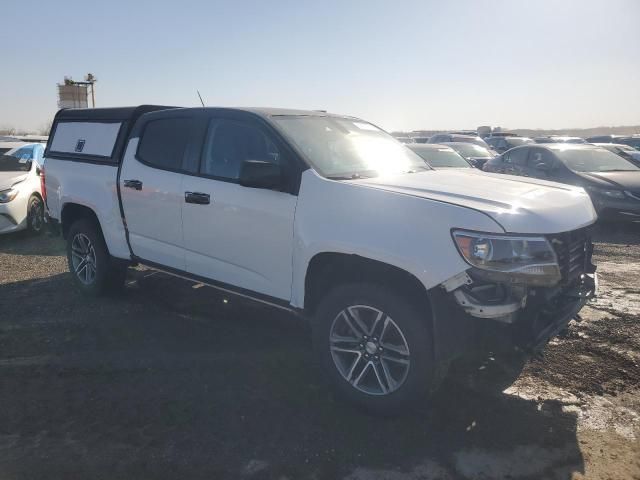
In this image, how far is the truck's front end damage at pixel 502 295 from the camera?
9.58 ft

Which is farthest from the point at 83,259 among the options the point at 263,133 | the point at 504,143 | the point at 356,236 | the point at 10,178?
the point at 504,143

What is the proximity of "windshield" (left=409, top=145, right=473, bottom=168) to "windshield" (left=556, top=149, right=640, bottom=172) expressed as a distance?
6.01 ft

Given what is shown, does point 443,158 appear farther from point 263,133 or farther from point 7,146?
point 7,146

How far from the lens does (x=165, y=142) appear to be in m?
4.79

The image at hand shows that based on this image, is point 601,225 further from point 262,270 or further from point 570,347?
point 262,270

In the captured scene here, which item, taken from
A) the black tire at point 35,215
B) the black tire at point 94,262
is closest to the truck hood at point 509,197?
the black tire at point 94,262

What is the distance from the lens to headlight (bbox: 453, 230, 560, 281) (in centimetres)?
292

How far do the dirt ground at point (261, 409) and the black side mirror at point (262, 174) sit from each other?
56.1 inches

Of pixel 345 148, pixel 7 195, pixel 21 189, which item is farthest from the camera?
pixel 21 189

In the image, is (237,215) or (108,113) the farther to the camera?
(108,113)

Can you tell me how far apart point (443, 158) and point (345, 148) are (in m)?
7.01

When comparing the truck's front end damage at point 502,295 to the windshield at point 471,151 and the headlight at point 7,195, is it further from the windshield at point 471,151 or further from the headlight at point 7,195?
the windshield at point 471,151

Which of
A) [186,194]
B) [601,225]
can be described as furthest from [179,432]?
[601,225]

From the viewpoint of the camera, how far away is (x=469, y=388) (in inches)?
148
